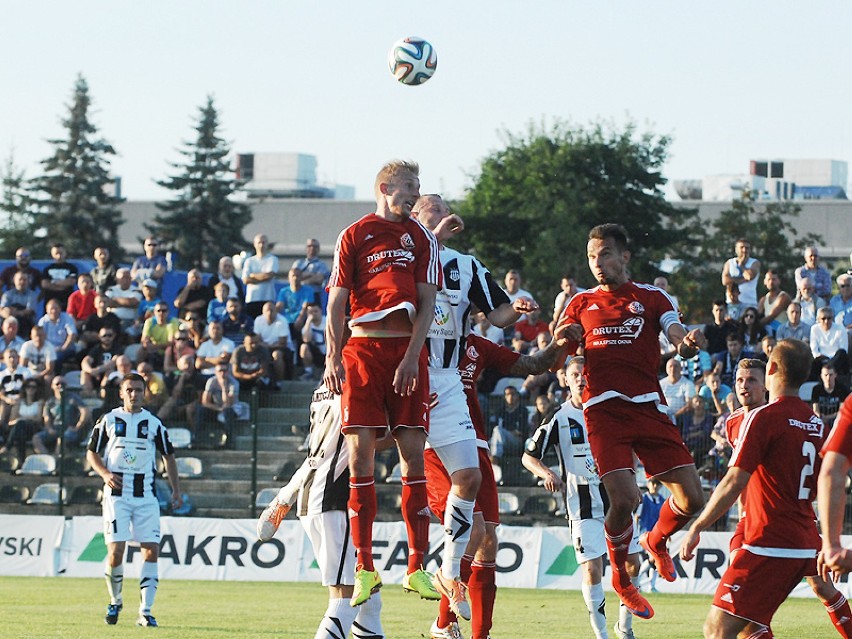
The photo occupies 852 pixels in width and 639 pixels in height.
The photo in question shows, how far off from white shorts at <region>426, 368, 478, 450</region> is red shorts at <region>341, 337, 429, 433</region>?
36.4 inches

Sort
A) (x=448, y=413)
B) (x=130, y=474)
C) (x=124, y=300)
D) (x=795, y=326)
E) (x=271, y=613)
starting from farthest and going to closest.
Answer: (x=124, y=300) → (x=795, y=326) → (x=271, y=613) → (x=130, y=474) → (x=448, y=413)

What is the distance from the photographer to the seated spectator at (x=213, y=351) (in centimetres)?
2345

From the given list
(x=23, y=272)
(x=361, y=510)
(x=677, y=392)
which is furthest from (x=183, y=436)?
(x=361, y=510)

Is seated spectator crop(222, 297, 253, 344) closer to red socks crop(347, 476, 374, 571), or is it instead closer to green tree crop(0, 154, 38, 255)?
red socks crop(347, 476, 374, 571)

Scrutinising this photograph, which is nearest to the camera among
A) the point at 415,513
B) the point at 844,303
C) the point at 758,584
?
the point at 758,584

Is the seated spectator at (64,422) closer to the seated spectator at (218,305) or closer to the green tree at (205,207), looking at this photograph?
the seated spectator at (218,305)

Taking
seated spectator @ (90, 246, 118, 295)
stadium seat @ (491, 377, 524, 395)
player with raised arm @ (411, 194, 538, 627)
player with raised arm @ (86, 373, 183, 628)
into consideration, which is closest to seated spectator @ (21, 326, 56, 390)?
seated spectator @ (90, 246, 118, 295)

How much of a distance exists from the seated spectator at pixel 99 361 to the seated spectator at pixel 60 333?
32 cm

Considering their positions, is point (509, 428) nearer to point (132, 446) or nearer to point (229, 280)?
A: point (229, 280)

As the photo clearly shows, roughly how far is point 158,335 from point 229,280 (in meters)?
1.67

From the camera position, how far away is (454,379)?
34.1 ft

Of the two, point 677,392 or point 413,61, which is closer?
point 413,61

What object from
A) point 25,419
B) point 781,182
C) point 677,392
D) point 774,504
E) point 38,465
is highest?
point 781,182

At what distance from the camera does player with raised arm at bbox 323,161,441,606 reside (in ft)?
28.7
